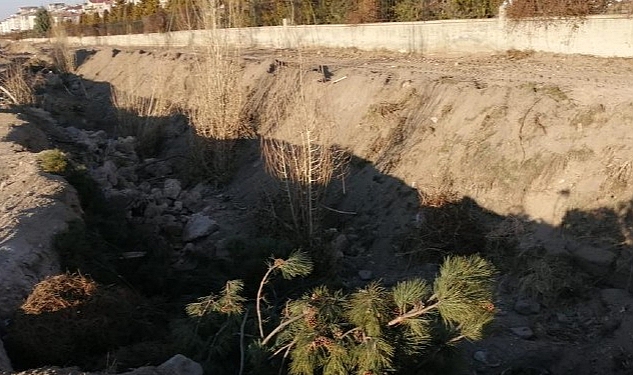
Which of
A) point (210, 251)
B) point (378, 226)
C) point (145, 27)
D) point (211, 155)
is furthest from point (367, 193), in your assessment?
point (145, 27)

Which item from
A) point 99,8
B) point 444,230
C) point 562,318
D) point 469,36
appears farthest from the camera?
point 99,8

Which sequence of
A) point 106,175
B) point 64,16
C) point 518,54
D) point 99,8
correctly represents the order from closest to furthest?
point 106,175, point 518,54, point 64,16, point 99,8

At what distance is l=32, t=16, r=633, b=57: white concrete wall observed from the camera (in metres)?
12.1

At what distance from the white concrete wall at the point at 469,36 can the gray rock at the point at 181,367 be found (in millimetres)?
5012

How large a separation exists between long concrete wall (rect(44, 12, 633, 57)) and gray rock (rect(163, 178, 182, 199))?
2.34 m

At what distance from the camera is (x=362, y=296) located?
4.41 metres

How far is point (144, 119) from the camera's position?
47.1ft

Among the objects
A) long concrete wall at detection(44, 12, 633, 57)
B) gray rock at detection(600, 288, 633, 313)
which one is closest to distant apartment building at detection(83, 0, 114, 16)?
long concrete wall at detection(44, 12, 633, 57)

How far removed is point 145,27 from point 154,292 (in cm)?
3038

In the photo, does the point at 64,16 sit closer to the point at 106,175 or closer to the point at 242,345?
the point at 106,175

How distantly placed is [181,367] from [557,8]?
11.2 metres

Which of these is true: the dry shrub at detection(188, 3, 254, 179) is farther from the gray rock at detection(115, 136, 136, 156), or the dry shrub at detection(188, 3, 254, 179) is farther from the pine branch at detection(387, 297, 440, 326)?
the pine branch at detection(387, 297, 440, 326)

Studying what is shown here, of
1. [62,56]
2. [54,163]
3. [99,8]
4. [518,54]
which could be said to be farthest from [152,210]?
[99,8]

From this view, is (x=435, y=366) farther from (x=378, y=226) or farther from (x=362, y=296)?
(x=378, y=226)
